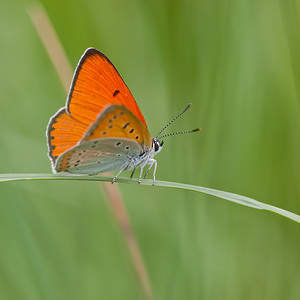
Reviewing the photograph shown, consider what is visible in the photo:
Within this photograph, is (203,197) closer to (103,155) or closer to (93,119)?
(103,155)

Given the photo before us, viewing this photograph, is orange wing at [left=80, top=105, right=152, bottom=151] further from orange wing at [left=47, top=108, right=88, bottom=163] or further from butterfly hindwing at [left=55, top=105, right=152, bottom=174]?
orange wing at [left=47, top=108, right=88, bottom=163]

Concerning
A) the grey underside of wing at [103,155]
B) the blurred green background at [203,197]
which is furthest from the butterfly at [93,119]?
the blurred green background at [203,197]

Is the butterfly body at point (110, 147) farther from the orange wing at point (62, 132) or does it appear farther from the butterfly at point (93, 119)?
the orange wing at point (62, 132)

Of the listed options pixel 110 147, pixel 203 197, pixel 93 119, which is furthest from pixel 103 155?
pixel 203 197

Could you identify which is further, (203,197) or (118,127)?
(203,197)

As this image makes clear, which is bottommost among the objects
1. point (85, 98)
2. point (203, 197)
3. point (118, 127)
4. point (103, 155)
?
point (203, 197)

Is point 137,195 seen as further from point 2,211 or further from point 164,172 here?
point 2,211
